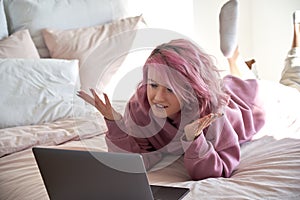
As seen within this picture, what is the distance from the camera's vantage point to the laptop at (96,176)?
1.01 m

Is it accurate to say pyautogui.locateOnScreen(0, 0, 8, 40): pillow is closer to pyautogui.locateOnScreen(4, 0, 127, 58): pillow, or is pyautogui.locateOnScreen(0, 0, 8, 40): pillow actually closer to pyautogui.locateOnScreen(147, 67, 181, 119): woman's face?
pyautogui.locateOnScreen(4, 0, 127, 58): pillow

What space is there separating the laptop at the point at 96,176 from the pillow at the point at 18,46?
115 cm

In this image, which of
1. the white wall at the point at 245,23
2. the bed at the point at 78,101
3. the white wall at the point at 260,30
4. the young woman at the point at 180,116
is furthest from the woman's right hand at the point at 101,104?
the white wall at the point at 260,30

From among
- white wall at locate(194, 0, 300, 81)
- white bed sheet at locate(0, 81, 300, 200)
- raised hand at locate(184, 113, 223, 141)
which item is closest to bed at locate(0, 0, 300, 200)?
white bed sheet at locate(0, 81, 300, 200)

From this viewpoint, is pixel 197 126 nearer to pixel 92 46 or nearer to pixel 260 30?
pixel 92 46

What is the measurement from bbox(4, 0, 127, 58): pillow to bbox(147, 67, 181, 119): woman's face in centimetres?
125

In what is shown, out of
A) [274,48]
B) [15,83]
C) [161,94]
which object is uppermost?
[161,94]

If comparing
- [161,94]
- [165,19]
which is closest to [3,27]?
[165,19]

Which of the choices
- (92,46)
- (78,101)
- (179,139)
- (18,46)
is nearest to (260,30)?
(92,46)

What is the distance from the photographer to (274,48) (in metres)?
3.11

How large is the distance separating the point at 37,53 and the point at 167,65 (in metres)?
1.18

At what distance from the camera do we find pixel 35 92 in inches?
79.2

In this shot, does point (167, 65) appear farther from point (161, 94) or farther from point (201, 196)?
point (201, 196)

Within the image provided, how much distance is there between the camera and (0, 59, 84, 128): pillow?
1.95m
